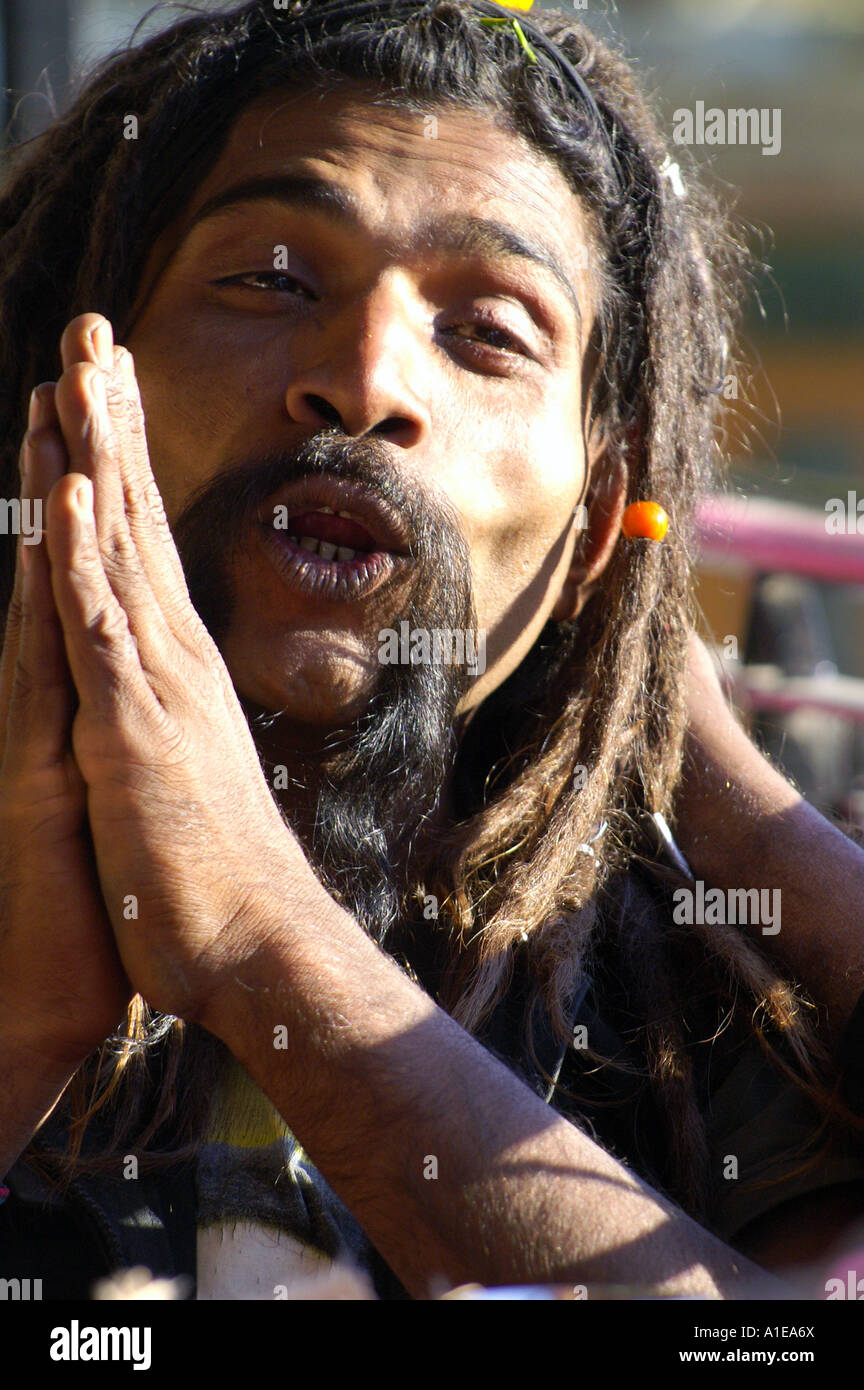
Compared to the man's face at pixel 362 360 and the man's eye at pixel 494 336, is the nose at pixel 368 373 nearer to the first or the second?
the man's face at pixel 362 360

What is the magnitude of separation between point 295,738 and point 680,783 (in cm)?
81

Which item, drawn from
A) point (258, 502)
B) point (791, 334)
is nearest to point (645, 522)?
point (258, 502)

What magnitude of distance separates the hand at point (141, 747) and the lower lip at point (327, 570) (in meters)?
0.47

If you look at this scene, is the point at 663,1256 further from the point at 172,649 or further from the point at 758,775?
the point at 758,775

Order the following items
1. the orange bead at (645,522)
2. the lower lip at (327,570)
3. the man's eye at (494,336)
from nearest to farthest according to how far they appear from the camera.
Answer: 1. the lower lip at (327,570)
2. the man's eye at (494,336)
3. the orange bead at (645,522)

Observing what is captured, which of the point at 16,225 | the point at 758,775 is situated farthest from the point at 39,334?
the point at 758,775

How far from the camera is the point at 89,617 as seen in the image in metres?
1.60

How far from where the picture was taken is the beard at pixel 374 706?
7.14 feet

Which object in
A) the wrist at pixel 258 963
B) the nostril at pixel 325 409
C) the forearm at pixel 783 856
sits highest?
the nostril at pixel 325 409

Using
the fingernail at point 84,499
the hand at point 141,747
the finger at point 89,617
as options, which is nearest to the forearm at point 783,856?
the hand at point 141,747

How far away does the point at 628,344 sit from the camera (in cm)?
280

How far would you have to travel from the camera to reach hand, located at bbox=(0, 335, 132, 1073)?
1.64 metres

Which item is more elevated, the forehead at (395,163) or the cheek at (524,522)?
the forehead at (395,163)

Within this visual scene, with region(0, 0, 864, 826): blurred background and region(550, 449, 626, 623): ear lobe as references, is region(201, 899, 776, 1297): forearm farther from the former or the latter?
region(0, 0, 864, 826): blurred background
